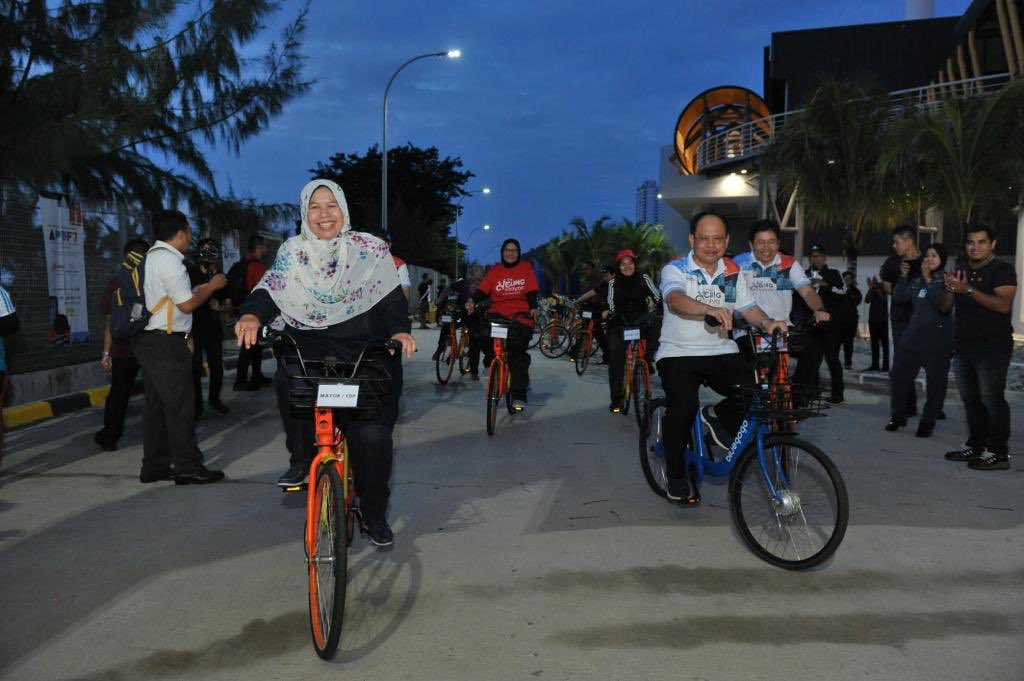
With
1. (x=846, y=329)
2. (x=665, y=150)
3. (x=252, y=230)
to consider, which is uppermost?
(x=665, y=150)

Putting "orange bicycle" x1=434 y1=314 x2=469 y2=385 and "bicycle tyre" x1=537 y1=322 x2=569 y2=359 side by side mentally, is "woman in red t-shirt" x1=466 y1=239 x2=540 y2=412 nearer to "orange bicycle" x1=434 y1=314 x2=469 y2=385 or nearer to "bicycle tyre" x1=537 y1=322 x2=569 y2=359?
"orange bicycle" x1=434 y1=314 x2=469 y2=385

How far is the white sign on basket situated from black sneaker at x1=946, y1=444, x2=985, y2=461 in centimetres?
533

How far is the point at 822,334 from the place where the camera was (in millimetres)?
8781

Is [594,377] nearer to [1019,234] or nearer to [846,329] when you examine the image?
[846,329]

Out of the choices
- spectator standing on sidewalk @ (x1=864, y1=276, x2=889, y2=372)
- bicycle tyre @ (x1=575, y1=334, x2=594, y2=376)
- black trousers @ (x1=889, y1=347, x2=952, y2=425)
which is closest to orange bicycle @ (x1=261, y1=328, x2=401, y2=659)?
black trousers @ (x1=889, y1=347, x2=952, y2=425)

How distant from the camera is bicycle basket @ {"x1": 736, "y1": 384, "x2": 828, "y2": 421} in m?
4.16

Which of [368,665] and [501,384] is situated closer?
[368,665]

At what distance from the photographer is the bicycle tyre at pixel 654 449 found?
216 inches

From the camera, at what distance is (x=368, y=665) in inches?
126

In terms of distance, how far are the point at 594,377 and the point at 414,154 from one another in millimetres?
48518

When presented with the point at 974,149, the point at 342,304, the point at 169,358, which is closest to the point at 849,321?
the point at 974,149

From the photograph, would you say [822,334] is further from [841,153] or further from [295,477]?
[841,153]

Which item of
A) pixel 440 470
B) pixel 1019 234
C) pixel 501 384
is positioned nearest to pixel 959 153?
pixel 1019 234

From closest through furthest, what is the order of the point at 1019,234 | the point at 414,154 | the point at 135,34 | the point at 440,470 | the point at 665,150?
the point at 440,470
the point at 135,34
the point at 1019,234
the point at 665,150
the point at 414,154
